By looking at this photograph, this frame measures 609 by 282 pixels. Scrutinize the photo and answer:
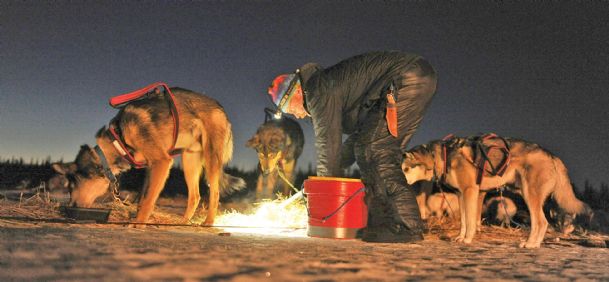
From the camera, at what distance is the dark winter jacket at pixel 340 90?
5.87m

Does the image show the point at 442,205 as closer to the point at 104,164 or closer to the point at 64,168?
the point at 104,164

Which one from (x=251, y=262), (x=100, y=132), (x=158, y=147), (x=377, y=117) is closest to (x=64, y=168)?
(x=100, y=132)

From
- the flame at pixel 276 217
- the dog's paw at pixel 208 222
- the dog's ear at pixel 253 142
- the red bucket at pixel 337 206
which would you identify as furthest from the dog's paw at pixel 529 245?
the dog's ear at pixel 253 142

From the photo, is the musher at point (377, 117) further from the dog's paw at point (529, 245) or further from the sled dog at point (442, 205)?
the sled dog at point (442, 205)

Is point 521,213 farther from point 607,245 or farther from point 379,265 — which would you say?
point 379,265

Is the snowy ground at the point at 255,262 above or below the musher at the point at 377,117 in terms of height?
below

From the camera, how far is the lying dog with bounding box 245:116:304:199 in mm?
11266

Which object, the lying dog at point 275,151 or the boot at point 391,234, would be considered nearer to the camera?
the boot at point 391,234

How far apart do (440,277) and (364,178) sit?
286 cm

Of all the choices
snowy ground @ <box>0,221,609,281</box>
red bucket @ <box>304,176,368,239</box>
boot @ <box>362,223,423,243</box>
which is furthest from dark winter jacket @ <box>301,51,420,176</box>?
snowy ground @ <box>0,221,609,281</box>

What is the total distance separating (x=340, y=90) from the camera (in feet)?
19.6

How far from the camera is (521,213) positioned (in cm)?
930

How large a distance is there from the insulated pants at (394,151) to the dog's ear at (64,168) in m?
4.44

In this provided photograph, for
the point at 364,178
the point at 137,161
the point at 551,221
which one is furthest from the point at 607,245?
the point at 137,161
